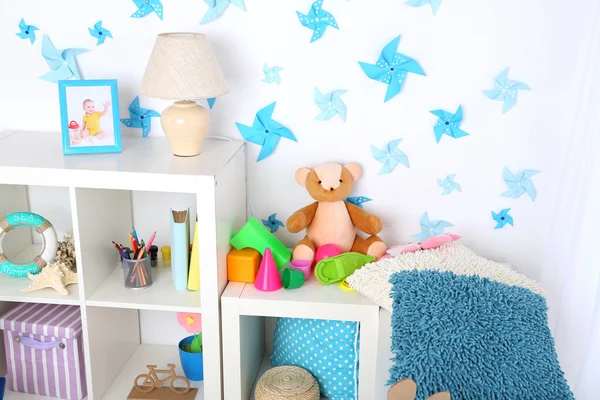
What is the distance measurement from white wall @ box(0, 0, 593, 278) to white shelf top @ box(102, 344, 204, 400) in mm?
558

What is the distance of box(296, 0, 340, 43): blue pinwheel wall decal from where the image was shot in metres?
1.83

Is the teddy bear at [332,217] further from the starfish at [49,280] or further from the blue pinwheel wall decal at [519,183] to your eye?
the starfish at [49,280]

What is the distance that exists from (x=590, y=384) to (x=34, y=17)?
1801mm

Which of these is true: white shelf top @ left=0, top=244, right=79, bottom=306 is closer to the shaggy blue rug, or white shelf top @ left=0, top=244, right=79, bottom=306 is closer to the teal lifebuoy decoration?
the teal lifebuoy decoration

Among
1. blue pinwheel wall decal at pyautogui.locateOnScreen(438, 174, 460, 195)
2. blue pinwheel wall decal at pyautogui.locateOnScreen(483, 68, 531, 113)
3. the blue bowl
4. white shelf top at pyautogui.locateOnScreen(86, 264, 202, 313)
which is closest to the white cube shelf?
white shelf top at pyautogui.locateOnScreen(86, 264, 202, 313)

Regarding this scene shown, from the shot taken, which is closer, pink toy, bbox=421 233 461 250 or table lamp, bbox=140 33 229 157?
table lamp, bbox=140 33 229 157

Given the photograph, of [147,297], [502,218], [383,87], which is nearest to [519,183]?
[502,218]

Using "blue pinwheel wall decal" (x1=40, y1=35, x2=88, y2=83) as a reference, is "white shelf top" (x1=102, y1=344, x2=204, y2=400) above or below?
below

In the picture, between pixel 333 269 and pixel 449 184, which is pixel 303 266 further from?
pixel 449 184

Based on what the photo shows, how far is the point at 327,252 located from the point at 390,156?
335 mm

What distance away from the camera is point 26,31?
76.6 inches

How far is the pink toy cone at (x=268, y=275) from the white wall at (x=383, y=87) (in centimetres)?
30

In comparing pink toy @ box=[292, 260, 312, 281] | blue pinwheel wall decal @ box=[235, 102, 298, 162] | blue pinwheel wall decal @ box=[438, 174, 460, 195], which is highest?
blue pinwheel wall decal @ box=[235, 102, 298, 162]

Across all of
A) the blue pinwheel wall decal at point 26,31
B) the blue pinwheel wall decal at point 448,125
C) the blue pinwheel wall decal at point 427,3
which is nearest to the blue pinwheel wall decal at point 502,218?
the blue pinwheel wall decal at point 448,125
